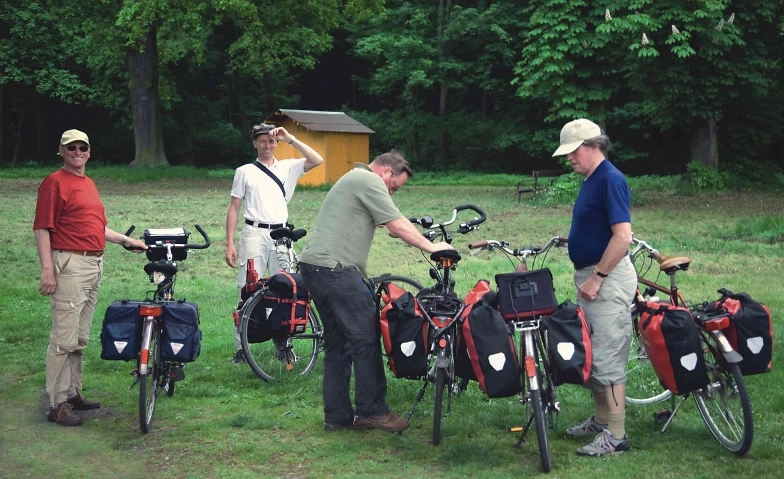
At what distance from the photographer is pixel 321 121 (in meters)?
33.8

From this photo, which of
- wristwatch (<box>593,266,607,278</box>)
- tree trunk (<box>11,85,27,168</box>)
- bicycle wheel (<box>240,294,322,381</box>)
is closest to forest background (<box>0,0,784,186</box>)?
tree trunk (<box>11,85,27,168</box>)

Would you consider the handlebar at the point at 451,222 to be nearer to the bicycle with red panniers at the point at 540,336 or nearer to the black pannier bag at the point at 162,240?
the bicycle with red panniers at the point at 540,336

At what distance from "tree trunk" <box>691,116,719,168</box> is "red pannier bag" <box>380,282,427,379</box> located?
21.9m

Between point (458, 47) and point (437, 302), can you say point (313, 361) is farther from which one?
point (458, 47)

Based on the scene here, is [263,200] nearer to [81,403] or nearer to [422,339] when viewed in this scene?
[81,403]

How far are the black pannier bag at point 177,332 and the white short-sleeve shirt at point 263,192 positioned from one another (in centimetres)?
173

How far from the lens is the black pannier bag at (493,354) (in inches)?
205

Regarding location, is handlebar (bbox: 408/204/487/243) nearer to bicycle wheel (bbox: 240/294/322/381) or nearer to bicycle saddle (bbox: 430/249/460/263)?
bicycle saddle (bbox: 430/249/460/263)

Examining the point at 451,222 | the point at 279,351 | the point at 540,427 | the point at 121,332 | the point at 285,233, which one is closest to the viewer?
the point at 540,427

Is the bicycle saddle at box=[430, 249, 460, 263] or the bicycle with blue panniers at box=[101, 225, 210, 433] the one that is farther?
the bicycle with blue panniers at box=[101, 225, 210, 433]

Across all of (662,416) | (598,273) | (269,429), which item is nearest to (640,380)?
(662,416)

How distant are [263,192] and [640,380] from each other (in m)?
3.35

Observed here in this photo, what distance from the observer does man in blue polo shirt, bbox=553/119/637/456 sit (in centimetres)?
538

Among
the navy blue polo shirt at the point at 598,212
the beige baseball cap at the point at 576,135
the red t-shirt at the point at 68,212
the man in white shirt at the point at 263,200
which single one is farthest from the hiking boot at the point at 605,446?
the red t-shirt at the point at 68,212
